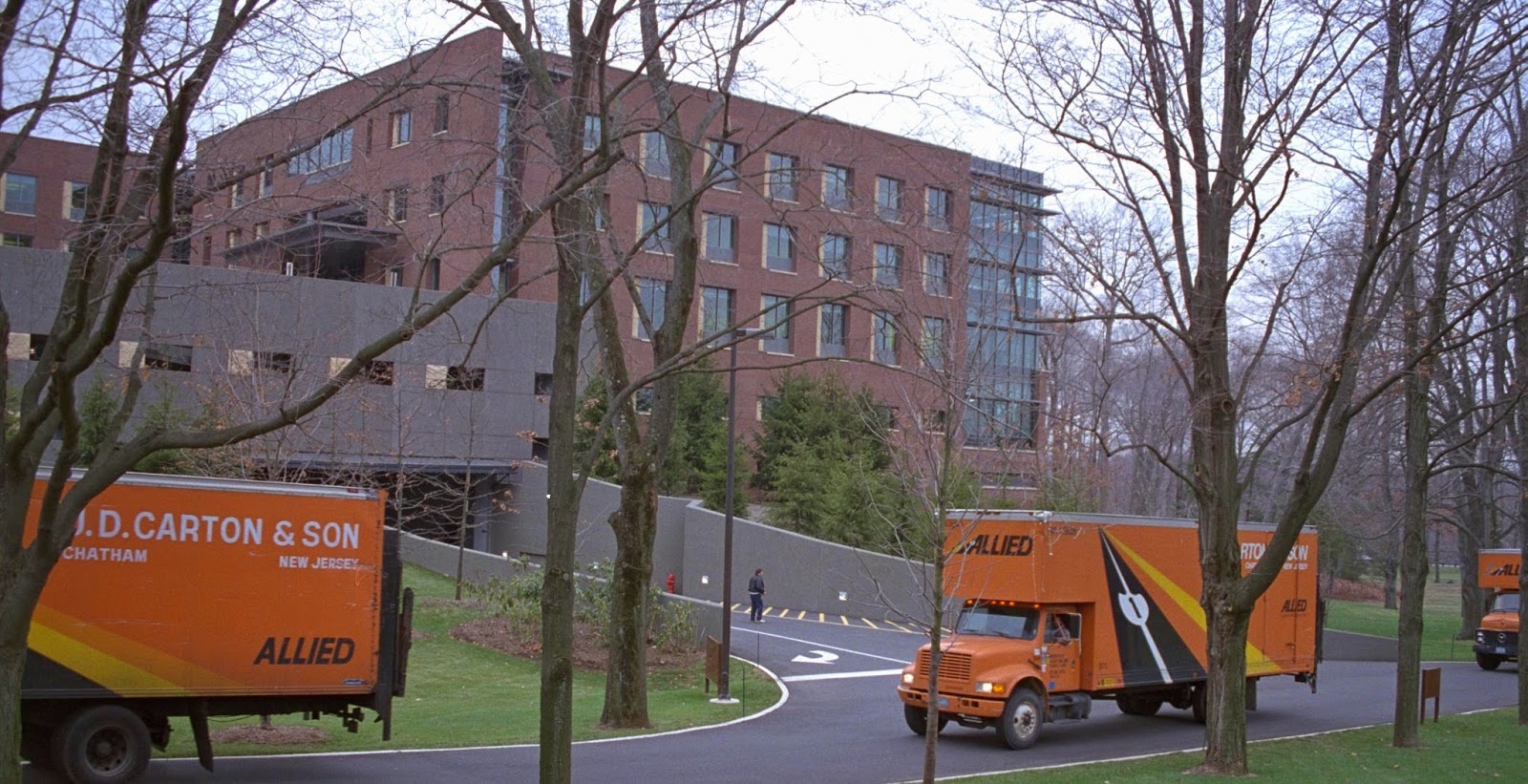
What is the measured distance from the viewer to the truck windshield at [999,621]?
18797 mm

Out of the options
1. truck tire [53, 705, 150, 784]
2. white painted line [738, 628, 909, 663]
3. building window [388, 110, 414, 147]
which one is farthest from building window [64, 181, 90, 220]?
white painted line [738, 628, 909, 663]

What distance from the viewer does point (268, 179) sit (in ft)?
31.4

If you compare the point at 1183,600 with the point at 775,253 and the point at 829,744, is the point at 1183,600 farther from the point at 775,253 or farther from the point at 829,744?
the point at 775,253

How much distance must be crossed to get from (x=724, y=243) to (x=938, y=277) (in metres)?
42.2

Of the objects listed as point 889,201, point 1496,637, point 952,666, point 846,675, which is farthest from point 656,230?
point 1496,637

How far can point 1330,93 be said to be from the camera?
44.4 ft

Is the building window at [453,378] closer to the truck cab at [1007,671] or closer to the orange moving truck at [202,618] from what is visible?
the truck cab at [1007,671]

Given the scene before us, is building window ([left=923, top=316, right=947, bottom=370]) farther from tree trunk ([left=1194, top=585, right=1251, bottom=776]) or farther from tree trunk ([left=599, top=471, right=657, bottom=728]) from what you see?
tree trunk ([left=599, top=471, right=657, bottom=728])

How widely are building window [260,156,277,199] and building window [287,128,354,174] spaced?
0.58 feet

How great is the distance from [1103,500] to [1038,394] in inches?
869

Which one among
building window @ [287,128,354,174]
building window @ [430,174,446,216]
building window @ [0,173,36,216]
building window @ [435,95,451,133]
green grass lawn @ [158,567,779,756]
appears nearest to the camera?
building window @ [287,128,354,174]

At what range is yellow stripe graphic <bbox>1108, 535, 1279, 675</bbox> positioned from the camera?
19802mm

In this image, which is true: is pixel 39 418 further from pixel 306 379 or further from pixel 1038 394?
pixel 1038 394

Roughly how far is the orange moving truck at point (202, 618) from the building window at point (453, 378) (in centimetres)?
1790
